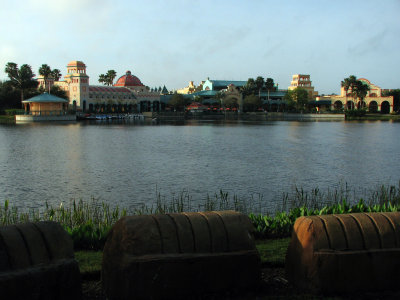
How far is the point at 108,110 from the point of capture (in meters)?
113

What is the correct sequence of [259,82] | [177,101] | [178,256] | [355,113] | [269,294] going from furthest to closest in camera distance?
[259,82] < [177,101] < [355,113] < [269,294] < [178,256]

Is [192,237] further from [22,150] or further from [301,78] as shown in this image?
[301,78]

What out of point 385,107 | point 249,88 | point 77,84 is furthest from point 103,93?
point 385,107

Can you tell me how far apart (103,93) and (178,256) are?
10879 cm

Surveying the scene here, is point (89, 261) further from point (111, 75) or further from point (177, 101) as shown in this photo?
point (111, 75)

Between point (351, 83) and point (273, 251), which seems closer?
point (273, 251)

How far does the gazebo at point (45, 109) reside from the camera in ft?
290

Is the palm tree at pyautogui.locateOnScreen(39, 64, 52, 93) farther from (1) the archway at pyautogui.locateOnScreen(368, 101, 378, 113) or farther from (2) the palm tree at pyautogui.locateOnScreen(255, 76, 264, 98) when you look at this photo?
(1) the archway at pyautogui.locateOnScreen(368, 101, 378, 113)

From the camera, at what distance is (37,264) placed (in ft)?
18.3

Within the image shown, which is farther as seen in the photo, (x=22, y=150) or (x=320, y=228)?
(x=22, y=150)

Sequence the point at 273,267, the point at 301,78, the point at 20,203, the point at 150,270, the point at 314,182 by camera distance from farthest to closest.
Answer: the point at 301,78
the point at 314,182
the point at 20,203
the point at 273,267
the point at 150,270

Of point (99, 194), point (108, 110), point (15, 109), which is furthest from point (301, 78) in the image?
point (99, 194)

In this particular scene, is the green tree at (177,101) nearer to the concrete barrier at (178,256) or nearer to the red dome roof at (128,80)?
the red dome roof at (128,80)

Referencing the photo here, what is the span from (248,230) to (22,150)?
34.3 m
